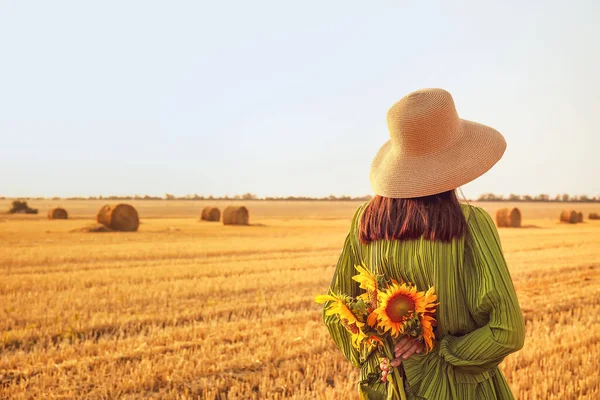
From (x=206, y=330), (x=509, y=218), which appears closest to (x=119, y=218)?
(x=206, y=330)

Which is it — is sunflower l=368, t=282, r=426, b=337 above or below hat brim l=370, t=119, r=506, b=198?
below

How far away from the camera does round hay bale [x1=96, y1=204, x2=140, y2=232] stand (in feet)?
88.4

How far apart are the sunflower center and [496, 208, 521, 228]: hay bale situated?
111 ft

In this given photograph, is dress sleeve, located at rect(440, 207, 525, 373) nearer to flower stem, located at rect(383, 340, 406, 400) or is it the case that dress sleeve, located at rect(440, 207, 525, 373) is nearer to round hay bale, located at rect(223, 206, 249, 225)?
flower stem, located at rect(383, 340, 406, 400)

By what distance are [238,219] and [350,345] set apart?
1211 inches

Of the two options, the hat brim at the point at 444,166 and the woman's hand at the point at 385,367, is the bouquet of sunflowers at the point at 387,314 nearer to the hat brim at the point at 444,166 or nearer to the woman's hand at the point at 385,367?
the woman's hand at the point at 385,367

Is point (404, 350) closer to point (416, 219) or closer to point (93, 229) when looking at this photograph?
point (416, 219)

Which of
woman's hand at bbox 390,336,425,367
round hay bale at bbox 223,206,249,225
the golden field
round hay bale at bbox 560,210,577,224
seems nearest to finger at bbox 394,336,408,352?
woman's hand at bbox 390,336,425,367

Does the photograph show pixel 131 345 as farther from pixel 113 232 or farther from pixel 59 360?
pixel 113 232

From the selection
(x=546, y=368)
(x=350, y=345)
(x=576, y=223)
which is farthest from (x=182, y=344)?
(x=576, y=223)

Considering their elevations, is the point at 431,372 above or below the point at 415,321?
below

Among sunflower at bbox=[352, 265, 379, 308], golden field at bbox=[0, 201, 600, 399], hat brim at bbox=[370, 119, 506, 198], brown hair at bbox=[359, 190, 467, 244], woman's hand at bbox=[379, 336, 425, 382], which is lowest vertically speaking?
golden field at bbox=[0, 201, 600, 399]

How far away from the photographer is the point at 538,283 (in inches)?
483

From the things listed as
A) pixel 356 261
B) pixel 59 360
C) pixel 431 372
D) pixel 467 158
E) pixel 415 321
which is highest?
pixel 467 158
